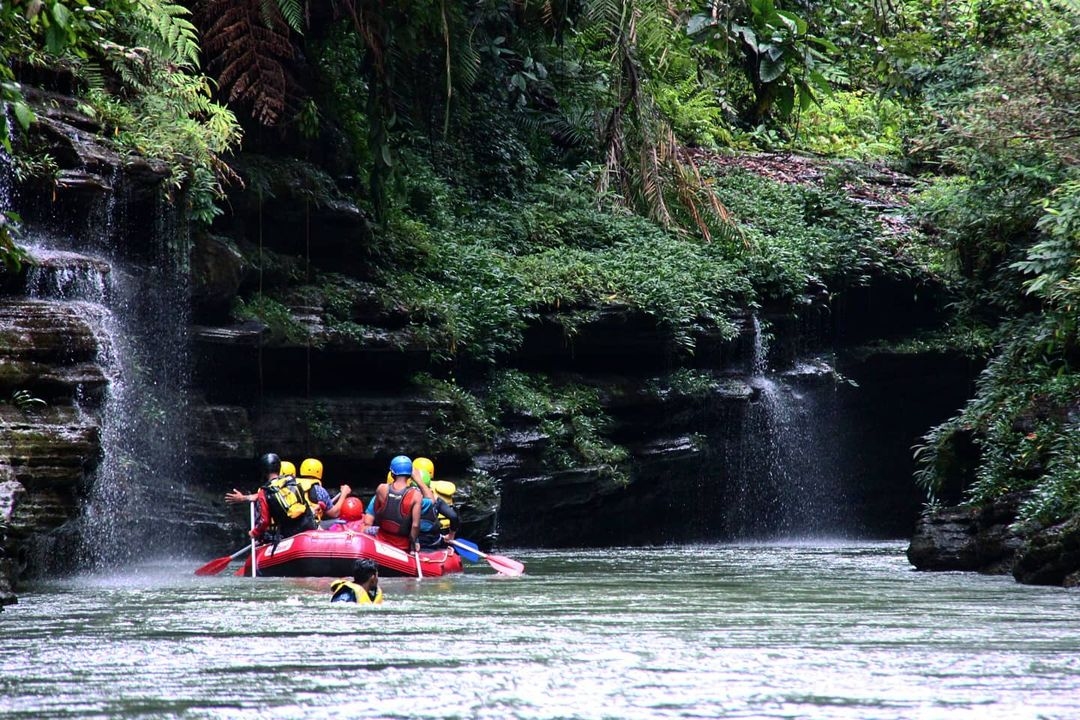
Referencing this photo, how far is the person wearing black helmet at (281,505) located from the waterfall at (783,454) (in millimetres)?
10249

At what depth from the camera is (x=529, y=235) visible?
2483 cm

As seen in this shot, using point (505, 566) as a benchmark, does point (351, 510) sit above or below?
above

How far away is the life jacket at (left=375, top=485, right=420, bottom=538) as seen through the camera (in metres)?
15.0

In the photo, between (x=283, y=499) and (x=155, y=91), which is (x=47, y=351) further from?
(x=155, y=91)

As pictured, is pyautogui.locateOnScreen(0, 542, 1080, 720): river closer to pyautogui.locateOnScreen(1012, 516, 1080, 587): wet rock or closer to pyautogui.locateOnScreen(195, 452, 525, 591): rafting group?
pyautogui.locateOnScreen(1012, 516, 1080, 587): wet rock

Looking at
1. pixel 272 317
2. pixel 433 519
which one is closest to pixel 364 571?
pixel 433 519

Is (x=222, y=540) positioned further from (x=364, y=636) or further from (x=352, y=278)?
(x=364, y=636)

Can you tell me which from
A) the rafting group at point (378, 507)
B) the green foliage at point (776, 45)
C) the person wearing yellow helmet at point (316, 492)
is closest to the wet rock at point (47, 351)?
the rafting group at point (378, 507)

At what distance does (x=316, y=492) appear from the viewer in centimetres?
1611

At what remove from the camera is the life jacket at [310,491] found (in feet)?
51.2

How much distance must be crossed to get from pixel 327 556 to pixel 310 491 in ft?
7.13

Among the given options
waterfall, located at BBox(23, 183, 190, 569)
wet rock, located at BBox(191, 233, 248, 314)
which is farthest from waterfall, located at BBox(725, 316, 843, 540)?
waterfall, located at BBox(23, 183, 190, 569)

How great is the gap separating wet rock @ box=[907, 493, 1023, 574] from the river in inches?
69.6

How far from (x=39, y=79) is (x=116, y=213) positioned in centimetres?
173
